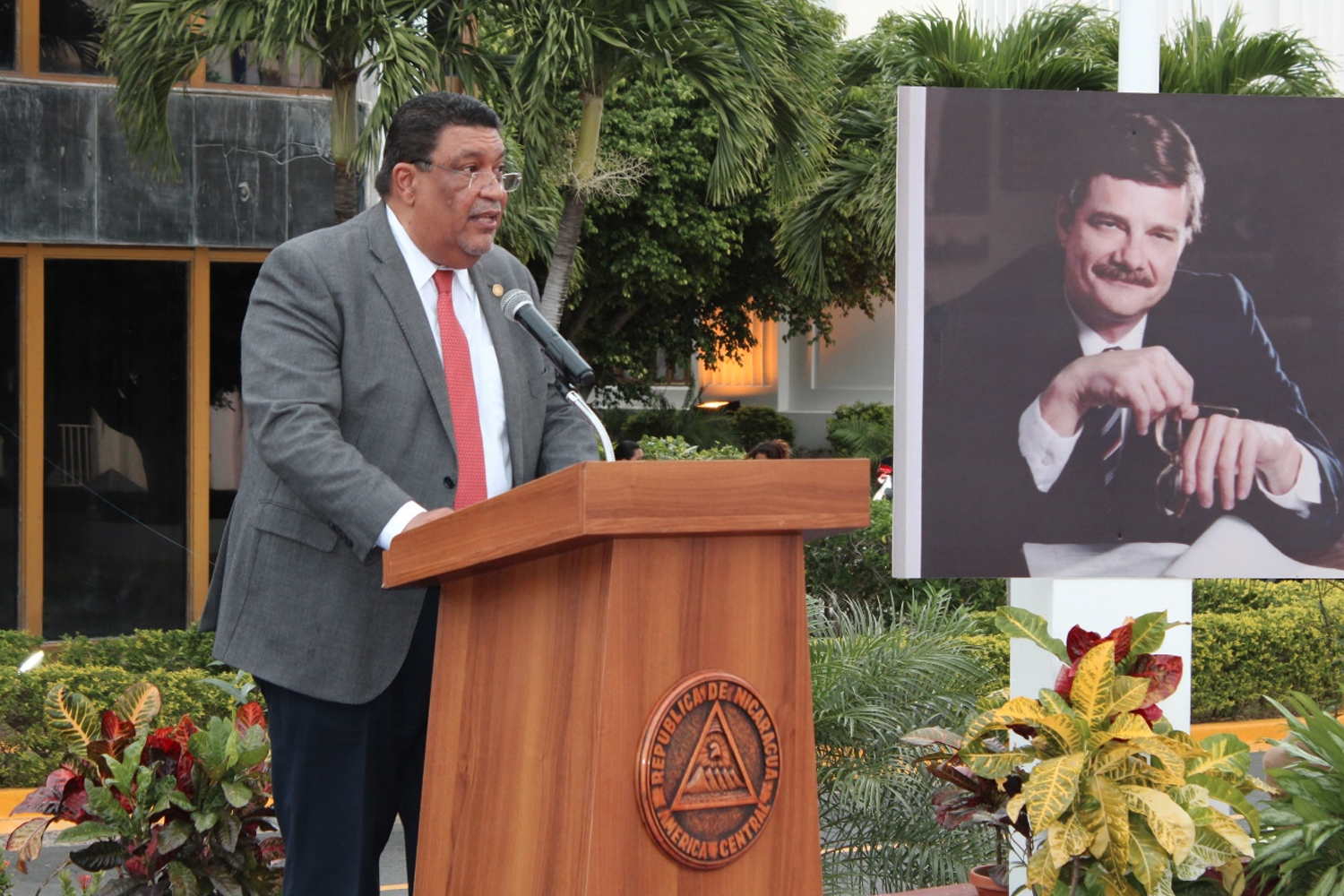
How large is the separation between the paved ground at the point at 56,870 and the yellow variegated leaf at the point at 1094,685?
3.79 m

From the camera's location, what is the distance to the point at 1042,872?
350 cm

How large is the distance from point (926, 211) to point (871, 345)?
2780 centimetres

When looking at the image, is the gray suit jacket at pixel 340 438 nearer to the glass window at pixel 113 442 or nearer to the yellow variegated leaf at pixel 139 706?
the yellow variegated leaf at pixel 139 706

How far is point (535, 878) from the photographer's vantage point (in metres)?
2.36

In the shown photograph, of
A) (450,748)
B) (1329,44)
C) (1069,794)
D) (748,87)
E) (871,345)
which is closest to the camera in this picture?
(450,748)

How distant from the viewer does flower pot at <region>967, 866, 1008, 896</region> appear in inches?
179

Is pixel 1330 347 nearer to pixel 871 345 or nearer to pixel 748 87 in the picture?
pixel 748 87

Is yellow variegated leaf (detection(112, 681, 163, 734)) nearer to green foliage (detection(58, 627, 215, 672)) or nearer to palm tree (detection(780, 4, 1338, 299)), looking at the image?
green foliage (detection(58, 627, 215, 672))

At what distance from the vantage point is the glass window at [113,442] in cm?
1266

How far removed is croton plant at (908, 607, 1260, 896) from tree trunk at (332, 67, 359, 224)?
7449mm

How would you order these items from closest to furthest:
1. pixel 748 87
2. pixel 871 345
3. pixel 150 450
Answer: pixel 748 87 → pixel 150 450 → pixel 871 345

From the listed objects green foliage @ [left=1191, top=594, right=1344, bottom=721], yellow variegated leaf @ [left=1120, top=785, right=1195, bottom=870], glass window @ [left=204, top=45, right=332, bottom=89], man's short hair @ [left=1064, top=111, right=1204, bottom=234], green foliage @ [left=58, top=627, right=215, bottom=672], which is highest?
glass window @ [left=204, top=45, right=332, bottom=89]

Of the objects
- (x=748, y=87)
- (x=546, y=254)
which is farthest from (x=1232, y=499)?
(x=546, y=254)

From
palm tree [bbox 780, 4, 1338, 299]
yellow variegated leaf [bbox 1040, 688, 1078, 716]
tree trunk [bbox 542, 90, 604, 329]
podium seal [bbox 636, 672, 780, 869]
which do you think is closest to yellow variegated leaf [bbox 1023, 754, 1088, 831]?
yellow variegated leaf [bbox 1040, 688, 1078, 716]
